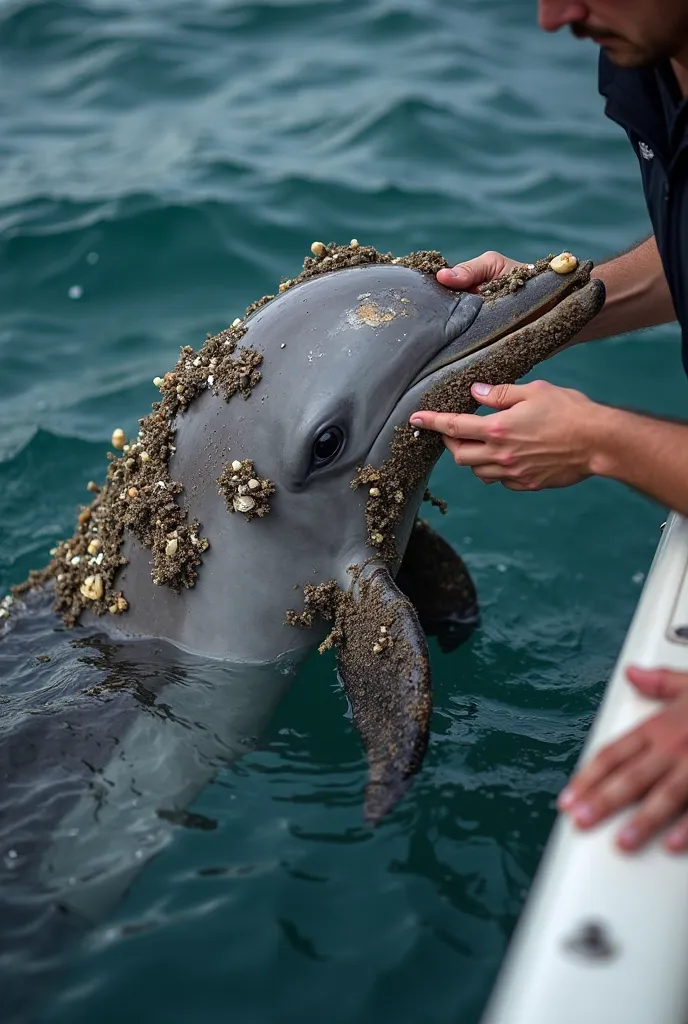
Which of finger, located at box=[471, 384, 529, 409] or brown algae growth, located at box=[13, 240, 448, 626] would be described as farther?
brown algae growth, located at box=[13, 240, 448, 626]

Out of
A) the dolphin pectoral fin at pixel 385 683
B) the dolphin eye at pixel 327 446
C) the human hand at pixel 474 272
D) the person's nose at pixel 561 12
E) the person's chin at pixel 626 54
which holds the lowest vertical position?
the dolphin pectoral fin at pixel 385 683

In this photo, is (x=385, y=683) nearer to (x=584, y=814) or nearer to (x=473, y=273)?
(x=584, y=814)

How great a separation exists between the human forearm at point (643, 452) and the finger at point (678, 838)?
172 centimetres

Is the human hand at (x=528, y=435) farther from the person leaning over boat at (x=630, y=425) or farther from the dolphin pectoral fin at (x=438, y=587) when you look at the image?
the dolphin pectoral fin at (x=438, y=587)

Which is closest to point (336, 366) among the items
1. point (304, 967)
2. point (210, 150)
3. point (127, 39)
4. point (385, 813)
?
point (385, 813)

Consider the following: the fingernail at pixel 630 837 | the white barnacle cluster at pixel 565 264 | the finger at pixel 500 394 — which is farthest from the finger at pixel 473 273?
the fingernail at pixel 630 837

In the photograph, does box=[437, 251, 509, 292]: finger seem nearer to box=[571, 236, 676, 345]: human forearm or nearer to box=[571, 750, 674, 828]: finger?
box=[571, 236, 676, 345]: human forearm

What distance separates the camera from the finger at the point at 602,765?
357 cm

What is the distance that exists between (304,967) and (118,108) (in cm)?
1279

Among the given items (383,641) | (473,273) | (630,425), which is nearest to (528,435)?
(630,425)

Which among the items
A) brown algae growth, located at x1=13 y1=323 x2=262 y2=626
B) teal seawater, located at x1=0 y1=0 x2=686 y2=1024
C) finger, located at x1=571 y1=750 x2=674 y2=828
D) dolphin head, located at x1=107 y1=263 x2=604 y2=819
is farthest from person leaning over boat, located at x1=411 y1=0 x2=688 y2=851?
teal seawater, located at x1=0 y1=0 x2=686 y2=1024

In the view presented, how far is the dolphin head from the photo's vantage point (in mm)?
5430

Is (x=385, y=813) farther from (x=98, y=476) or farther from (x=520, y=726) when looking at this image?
(x=98, y=476)

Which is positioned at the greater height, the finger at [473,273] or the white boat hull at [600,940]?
the finger at [473,273]
